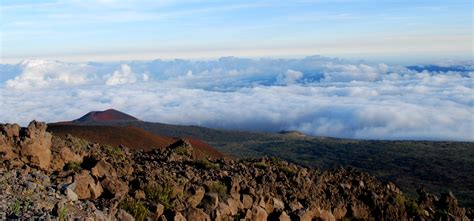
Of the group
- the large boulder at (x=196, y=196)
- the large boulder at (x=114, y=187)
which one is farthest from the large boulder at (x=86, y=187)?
the large boulder at (x=196, y=196)

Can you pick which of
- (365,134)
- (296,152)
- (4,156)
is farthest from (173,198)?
(365,134)

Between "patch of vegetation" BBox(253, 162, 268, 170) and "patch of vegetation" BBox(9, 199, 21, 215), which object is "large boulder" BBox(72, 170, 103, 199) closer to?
"patch of vegetation" BBox(9, 199, 21, 215)

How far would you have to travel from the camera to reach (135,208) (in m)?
10.5

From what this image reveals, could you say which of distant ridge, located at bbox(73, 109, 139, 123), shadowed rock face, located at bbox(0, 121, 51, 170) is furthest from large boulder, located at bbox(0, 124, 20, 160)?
distant ridge, located at bbox(73, 109, 139, 123)

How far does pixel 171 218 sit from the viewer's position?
10.8 m

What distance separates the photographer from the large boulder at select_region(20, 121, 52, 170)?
11.7 metres

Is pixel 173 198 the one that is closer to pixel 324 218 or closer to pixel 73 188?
pixel 73 188

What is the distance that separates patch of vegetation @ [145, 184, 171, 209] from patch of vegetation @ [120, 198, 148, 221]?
0.73 meters

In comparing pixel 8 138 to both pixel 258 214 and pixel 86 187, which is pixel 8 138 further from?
pixel 258 214

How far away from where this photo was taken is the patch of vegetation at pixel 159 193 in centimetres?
1155

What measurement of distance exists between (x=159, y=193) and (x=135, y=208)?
132cm

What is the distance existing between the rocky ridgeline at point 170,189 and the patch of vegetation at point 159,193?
2 cm

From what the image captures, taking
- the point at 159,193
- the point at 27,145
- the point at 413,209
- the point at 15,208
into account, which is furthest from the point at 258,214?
the point at 413,209

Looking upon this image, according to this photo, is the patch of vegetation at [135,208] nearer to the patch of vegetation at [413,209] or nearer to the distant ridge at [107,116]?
the patch of vegetation at [413,209]
